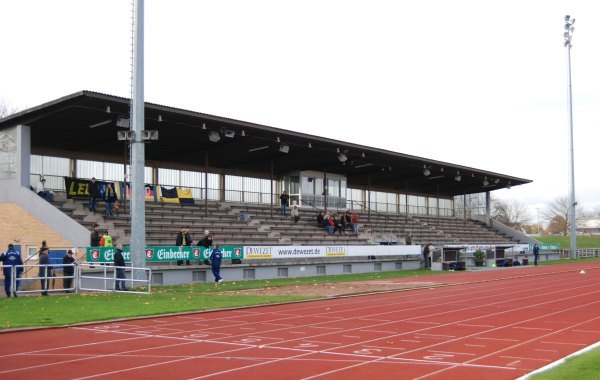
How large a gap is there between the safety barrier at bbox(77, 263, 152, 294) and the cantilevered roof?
23.6 feet

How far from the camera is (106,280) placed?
25.3 meters

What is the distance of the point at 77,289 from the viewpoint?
78.1ft

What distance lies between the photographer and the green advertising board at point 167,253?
25806 millimetres

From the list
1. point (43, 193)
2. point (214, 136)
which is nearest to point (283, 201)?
point (214, 136)

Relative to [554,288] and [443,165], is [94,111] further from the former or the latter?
[443,165]

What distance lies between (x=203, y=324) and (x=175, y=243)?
17294 millimetres


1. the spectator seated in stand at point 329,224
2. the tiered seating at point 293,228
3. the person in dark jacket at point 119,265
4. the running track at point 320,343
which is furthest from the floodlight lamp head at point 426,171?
the running track at point 320,343

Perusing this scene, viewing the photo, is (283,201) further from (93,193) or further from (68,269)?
(68,269)

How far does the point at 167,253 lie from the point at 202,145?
10.3 metres

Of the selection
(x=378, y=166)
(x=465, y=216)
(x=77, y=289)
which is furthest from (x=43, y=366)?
(x=465, y=216)

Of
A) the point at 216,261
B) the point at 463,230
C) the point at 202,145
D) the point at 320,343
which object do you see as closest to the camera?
the point at 320,343

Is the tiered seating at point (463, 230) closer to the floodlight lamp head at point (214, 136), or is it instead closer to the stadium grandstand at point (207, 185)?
the stadium grandstand at point (207, 185)

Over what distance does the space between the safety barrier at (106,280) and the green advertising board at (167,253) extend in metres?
0.42

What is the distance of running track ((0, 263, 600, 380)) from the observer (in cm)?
995
